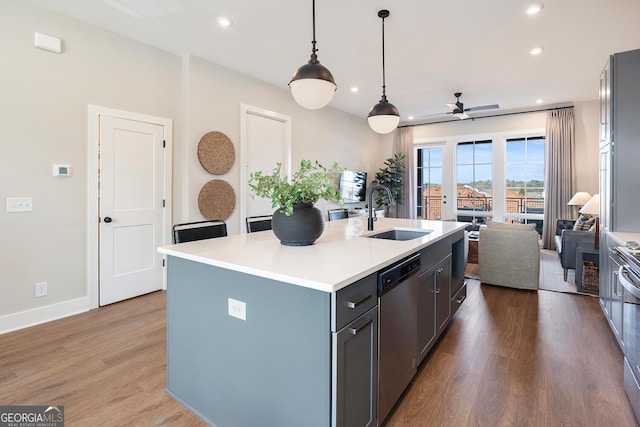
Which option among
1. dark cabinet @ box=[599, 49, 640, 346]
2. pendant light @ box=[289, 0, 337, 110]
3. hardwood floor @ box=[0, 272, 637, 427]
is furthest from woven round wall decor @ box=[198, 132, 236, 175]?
dark cabinet @ box=[599, 49, 640, 346]

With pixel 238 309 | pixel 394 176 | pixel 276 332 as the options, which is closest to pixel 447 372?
pixel 276 332

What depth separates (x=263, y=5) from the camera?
2.98 metres

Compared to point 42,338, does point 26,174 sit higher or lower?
higher

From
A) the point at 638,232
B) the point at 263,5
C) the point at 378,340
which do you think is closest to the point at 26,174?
the point at 263,5

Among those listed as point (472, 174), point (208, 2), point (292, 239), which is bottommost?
point (292, 239)

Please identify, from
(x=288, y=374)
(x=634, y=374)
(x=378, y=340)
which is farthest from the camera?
(x=634, y=374)

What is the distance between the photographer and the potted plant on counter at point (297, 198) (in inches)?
73.2

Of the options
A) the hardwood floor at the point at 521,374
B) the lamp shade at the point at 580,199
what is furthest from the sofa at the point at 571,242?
the lamp shade at the point at 580,199

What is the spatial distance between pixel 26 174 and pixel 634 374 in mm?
4668

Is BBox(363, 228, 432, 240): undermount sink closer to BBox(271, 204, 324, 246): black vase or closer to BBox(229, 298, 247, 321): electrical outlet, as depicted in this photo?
BBox(271, 204, 324, 246): black vase

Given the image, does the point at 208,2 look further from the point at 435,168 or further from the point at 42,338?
the point at 435,168

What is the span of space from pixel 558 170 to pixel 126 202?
7.38 metres

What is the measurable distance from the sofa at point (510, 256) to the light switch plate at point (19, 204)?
15.7 feet

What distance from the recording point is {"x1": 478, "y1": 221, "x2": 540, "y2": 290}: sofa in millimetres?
3832
